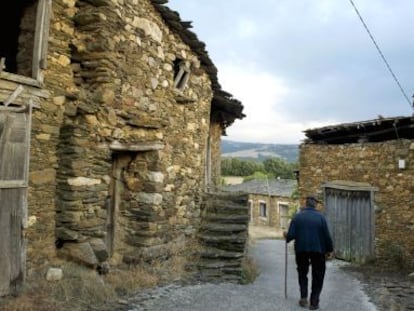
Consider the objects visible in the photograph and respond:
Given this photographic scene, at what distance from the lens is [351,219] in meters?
11.7

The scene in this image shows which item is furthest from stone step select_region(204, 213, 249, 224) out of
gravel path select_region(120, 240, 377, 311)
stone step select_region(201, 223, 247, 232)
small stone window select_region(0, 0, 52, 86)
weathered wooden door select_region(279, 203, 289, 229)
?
Answer: weathered wooden door select_region(279, 203, 289, 229)

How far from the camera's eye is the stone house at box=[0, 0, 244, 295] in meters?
5.49

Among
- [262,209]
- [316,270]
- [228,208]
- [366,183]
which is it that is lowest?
[262,209]

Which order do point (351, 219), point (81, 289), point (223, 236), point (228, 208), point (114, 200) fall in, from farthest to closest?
point (351, 219) < point (228, 208) < point (223, 236) < point (114, 200) < point (81, 289)

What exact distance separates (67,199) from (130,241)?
1.77 metres

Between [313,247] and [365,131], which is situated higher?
[365,131]

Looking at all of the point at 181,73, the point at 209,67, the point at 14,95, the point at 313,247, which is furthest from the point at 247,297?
the point at 209,67

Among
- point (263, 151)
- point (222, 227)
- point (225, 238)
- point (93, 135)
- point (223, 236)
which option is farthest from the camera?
point (263, 151)

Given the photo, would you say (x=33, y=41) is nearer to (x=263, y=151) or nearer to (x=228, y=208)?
(x=228, y=208)

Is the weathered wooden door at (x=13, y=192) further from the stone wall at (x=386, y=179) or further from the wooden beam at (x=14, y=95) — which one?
the stone wall at (x=386, y=179)

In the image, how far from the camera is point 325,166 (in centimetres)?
1213

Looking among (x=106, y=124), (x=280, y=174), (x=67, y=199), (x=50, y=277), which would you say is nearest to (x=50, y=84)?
(x=106, y=124)

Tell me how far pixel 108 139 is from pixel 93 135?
0.30m

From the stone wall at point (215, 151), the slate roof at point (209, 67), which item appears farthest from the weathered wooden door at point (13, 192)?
the stone wall at point (215, 151)
